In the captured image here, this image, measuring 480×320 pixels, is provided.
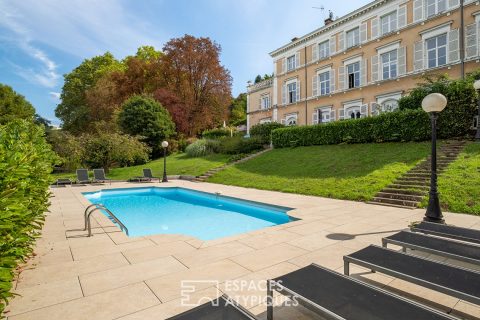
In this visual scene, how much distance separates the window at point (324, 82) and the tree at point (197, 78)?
12.2 m

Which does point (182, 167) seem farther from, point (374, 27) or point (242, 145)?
point (374, 27)

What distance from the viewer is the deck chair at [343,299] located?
219cm

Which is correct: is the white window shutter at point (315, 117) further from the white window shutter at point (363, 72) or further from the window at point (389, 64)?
the window at point (389, 64)

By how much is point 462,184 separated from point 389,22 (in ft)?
56.9

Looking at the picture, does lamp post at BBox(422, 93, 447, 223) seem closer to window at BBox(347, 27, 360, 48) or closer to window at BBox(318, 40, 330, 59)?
window at BBox(347, 27, 360, 48)

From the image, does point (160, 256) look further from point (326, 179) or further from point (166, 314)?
point (326, 179)

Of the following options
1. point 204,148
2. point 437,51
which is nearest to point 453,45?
point 437,51

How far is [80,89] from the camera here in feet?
131

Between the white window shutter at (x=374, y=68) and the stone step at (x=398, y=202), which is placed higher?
the white window shutter at (x=374, y=68)

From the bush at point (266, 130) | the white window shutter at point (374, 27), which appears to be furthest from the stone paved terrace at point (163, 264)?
the white window shutter at point (374, 27)

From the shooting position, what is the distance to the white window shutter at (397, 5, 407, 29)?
2000cm

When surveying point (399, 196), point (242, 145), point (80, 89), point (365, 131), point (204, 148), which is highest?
point (80, 89)

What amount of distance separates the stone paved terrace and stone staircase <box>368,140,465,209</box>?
1651 millimetres

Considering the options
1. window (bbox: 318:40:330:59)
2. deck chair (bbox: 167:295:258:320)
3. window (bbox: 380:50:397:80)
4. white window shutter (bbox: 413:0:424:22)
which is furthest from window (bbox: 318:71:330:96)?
deck chair (bbox: 167:295:258:320)
